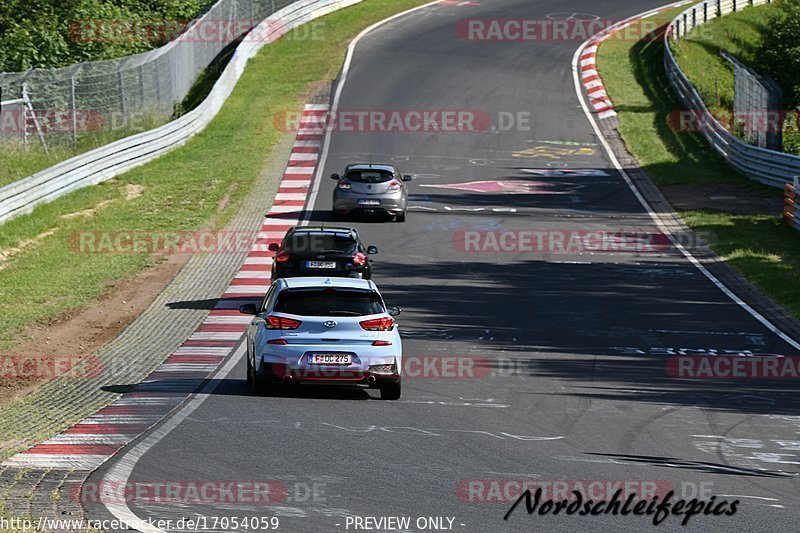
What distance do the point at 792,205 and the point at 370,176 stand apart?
1069 centimetres

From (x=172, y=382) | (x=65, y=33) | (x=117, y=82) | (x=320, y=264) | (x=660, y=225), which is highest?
(x=65, y=33)

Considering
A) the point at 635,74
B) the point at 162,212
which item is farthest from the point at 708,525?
the point at 635,74

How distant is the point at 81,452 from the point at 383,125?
32947 millimetres

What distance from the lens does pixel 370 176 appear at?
106 ft

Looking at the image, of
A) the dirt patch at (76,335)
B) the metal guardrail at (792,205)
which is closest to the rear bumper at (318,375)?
the dirt patch at (76,335)

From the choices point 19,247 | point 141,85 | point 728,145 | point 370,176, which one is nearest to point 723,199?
point 728,145

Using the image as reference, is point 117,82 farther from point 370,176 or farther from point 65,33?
point 370,176

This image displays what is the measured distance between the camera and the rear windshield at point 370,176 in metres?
32.2

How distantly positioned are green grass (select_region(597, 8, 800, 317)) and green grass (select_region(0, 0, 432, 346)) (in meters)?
11.9

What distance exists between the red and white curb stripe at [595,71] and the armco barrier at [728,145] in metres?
2.76

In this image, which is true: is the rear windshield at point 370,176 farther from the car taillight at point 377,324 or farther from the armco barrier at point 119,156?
the car taillight at point 377,324

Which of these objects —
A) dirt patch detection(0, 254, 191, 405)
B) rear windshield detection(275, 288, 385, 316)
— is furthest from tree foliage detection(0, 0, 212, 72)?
rear windshield detection(275, 288, 385, 316)

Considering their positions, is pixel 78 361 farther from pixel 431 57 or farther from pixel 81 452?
pixel 431 57

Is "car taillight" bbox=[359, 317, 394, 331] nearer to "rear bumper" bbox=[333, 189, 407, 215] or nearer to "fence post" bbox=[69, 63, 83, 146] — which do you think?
"rear bumper" bbox=[333, 189, 407, 215]
